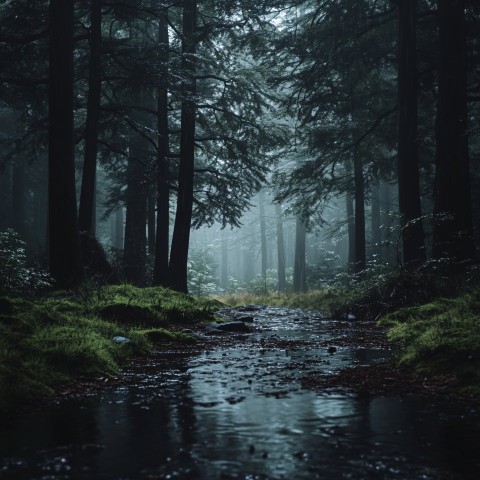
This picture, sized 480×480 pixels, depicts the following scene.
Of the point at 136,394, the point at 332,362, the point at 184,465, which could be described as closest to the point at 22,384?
the point at 136,394

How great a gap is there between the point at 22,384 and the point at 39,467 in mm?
1716

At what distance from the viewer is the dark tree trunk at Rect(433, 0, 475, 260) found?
37.0ft

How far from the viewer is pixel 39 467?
271cm

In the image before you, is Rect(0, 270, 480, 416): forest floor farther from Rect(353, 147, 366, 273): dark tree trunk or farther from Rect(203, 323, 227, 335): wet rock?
Rect(353, 147, 366, 273): dark tree trunk

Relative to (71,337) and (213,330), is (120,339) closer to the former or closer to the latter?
(71,337)

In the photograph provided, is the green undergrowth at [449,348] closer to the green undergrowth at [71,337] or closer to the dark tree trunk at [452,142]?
the green undergrowth at [71,337]

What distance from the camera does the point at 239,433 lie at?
3.26 meters

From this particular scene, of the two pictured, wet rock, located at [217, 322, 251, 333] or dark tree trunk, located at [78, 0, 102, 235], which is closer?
wet rock, located at [217, 322, 251, 333]

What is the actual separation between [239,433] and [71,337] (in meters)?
3.27

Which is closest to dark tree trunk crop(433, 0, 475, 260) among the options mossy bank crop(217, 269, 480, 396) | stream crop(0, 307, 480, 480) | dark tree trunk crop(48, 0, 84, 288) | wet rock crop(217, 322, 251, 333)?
mossy bank crop(217, 269, 480, 396)

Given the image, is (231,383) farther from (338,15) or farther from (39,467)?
(338,15)

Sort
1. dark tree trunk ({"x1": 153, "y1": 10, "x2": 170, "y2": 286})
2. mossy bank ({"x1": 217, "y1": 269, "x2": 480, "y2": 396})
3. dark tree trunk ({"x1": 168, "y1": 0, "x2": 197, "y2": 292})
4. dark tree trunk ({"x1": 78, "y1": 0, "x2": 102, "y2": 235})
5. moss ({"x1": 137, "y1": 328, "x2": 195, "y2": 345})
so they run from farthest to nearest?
1. dark tree trunk ({"x1": 153, "y1": 10, "x2": 170, "y2": 286})
2. dark tree trunk ({"x1": 168, "y1": 0, "x2": 197, "y2": 292})
3. dark tree trunk ({"x1": 78, "y1": 0, "x2": 102, "y2": 235})
4. moss ({"x1": 137, "y1": 328, "x2": 195, "y2": 345})
5. mossy bank ({"x1": 217, "y1": 269, "x2": 480, "y2": 396})

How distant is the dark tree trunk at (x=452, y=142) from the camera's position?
11.3m

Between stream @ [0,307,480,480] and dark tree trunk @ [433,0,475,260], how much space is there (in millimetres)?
7263
